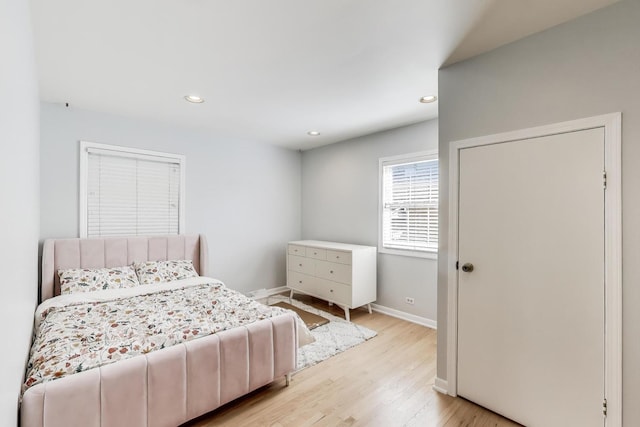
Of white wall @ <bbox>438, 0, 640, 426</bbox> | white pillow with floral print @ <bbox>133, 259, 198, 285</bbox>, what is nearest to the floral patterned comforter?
white pillow with floral print @ <bbox>133, 259, 198, 285</bbox>

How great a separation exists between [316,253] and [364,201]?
38.6 inches

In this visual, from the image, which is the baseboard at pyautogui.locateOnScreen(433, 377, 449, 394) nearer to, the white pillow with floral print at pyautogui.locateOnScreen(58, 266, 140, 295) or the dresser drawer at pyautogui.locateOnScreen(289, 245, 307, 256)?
the dresser drawer at pyautogui.locateOnScreen(289, 245, 307, 256)

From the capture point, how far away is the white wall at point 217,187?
3039 millimetres

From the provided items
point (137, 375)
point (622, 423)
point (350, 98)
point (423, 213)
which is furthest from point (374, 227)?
point (137, 375)

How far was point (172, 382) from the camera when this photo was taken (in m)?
1.75

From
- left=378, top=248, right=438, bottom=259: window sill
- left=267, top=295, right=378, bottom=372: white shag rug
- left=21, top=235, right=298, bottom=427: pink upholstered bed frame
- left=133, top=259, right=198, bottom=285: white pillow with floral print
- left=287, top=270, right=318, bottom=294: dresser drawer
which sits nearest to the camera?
left=21, top=235, right=298, bottom=427: pink upholstered bed frame

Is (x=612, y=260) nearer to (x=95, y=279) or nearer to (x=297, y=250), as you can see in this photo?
(x=297, y=250)

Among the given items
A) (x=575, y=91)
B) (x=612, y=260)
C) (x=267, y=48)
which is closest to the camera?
(x=612, y=260)

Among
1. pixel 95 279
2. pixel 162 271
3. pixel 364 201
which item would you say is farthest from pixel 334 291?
pixel 95 279

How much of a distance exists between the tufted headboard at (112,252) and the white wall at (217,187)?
21cm

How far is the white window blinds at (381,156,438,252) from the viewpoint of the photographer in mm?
3500

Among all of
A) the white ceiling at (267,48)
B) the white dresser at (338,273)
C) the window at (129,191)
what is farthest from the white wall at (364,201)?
the window at (129,191)

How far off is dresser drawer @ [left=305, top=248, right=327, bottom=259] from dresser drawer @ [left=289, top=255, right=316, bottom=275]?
0.07 m

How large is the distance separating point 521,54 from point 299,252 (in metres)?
3.25
